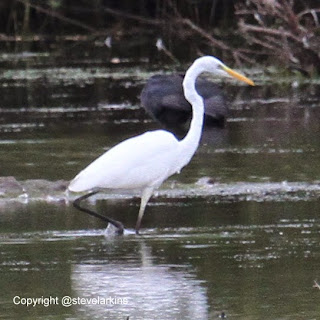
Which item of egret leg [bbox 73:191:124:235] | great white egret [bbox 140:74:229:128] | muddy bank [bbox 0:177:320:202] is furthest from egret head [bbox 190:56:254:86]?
great white egret [bbox 140:74:229:128]

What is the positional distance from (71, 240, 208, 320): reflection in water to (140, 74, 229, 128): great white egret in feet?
23.6

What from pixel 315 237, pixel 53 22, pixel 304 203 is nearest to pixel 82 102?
pixel 304 203

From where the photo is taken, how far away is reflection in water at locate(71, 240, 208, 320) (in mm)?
6949

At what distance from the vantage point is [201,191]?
36.8 feet

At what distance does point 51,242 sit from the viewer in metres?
9.12

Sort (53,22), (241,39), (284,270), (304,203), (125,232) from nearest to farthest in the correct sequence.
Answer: (284,270), (125,232), (304,203), (241,39), (53,22)

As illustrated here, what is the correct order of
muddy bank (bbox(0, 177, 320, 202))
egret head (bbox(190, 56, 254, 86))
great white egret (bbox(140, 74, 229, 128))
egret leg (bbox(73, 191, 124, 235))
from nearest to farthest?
1. egret leg (bbox(73, 191, 124, 235))
2. egret head (bbox(190, 56, 254, 86))
3. muddy bank (bbox(0, 177, 320, 202))
4. great white egret (bbox(140, 74, 229, 128))

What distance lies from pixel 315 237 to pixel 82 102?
10.4 m

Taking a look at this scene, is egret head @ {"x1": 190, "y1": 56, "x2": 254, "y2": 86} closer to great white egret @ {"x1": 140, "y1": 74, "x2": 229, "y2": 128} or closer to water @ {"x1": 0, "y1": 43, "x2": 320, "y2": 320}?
water @ {"x1": 0, "y1": 43, "x2": 320, "y2": 320}

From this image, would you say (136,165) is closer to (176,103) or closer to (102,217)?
(102,217)

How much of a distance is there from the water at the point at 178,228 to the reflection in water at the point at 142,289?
1 cm

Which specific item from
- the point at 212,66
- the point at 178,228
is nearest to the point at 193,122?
the point at 212,66

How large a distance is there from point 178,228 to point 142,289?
2044 mm

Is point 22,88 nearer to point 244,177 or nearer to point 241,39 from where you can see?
point 241,39
